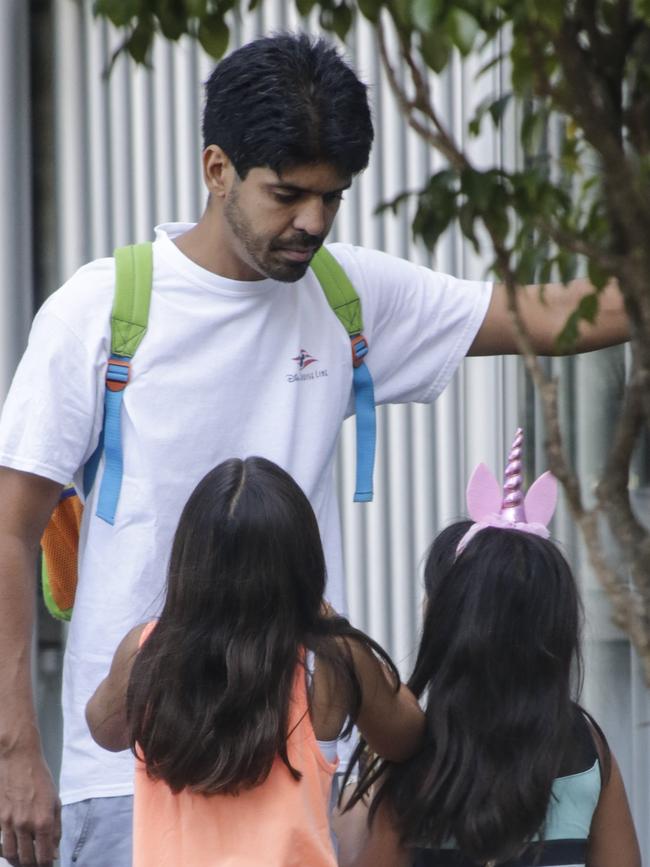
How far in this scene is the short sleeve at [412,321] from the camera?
9.93 ft

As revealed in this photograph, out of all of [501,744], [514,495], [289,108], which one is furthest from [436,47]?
[501,744]

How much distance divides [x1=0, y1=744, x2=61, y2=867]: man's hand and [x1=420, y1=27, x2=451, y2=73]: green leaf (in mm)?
1438

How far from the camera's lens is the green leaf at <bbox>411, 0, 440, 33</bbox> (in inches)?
63.4

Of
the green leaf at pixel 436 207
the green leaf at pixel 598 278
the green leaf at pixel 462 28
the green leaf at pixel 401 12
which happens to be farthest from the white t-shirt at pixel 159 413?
the green leaf at pixel 462 28

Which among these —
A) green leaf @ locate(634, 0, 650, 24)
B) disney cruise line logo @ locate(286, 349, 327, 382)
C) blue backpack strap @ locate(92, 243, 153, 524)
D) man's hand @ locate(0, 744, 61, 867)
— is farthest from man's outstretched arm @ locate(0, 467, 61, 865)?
green leaf @ locate(634, 0, 650, 24)

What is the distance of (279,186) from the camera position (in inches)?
107

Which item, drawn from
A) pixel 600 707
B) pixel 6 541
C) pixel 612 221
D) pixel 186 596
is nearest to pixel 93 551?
pixel 6 541

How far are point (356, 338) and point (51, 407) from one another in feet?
1.98

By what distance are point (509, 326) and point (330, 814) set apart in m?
1.00

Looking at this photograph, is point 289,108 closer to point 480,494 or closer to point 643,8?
point 480,494

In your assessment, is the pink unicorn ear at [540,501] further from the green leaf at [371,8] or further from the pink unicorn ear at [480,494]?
the green leaf at [371,8]

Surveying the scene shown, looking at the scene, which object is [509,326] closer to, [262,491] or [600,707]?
[262,491]

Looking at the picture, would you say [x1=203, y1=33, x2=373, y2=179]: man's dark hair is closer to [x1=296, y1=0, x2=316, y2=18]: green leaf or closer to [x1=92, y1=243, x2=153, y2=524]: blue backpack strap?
[x1=92, y1=243, x2=153, y2=524]: blue backpack strap

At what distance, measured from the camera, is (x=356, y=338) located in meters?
2.95
